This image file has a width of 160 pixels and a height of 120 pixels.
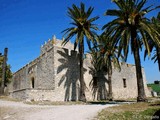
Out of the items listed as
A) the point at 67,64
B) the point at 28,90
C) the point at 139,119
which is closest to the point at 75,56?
the point at 67,64

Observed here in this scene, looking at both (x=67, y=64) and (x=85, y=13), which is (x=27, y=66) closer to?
(x=67, y=64)

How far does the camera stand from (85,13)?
2328cm

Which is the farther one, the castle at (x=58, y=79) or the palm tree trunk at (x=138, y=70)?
the castle at (x=58, y=79)

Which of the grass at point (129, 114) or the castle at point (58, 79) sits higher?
the castle at point (58, 79)

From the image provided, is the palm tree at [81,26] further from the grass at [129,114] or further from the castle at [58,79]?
the grass at [129,114]

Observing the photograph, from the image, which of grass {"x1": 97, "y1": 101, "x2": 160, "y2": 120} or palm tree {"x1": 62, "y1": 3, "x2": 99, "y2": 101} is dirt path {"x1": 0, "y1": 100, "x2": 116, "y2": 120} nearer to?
grass {"x1": 97, "y1": 101, "x2": 160, "y2": 120}

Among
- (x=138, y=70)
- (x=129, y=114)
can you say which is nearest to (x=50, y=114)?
(x=129, y=114)

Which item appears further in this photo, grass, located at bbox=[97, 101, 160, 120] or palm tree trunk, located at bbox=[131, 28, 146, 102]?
palm tree trunk, located at bbox=[131, 28, 146, 102]

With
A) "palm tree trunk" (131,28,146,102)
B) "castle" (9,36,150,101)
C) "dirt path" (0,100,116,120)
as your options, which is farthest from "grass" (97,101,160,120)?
"castle" (9,36,150,101)

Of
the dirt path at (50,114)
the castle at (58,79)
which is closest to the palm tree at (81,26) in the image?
the castle at (58,79)

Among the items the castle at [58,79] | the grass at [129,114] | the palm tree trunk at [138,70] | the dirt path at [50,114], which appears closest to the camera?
the grass at [129,114]

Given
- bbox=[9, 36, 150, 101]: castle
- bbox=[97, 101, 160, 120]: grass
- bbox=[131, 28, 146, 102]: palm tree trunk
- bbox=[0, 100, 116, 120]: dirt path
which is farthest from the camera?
bbox=[9, 36, 150, 101]: castle

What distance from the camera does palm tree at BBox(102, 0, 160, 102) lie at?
679 inches

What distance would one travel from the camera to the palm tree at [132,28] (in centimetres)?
1725
